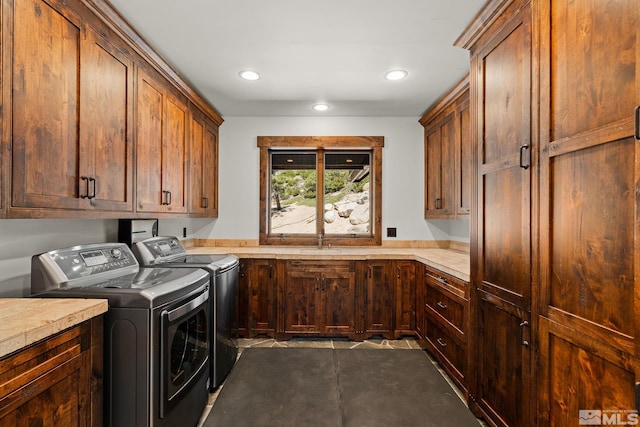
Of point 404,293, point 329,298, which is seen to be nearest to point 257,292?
point 329,298

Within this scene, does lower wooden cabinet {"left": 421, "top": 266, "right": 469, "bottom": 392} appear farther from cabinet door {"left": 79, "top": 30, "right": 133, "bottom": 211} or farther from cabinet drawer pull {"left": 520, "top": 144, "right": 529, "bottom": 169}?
cabinet door {"left": 79, "top": 30, "right": 133, "bottom": 211}

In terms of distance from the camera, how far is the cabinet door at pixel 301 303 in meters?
3.08

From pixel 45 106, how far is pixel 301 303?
2428mm

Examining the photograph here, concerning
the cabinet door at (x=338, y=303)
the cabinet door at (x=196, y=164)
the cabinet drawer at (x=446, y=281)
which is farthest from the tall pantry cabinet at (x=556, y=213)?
the cabinet door at (x=196, y=164)

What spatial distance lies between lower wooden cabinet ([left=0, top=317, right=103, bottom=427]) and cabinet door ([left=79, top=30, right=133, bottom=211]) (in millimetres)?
742

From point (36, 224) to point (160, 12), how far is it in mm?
1393

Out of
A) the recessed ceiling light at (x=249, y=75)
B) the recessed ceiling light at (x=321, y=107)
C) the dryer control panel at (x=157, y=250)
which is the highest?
the recessed ceiling light at (x=249, y=75)

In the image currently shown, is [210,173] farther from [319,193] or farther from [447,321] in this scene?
[447,321]

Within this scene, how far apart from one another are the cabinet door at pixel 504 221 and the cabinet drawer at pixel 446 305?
31 centimetres

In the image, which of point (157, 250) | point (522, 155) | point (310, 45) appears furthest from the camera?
point (157, 250)

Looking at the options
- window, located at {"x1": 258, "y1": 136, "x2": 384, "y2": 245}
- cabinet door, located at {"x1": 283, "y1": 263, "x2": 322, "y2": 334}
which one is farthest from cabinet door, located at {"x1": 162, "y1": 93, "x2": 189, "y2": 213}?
cabinet door, located at {"x1": 283, "y1": 263, "x2": 322, "y2": 334}

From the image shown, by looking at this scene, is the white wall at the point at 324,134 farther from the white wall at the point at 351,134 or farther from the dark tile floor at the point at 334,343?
the dark tile floor at the point at 334,343

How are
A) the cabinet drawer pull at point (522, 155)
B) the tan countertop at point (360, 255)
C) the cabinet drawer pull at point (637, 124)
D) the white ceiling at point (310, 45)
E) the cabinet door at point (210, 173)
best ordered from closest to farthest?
the cabinet drawer pull at point (637, 124) < the cabinet drawer pull at point (522, 155) < the white ceiling at point (310, 45) < the tan countertop at point (360, 255) < the cabinet door at point (210, 173)

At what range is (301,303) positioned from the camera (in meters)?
3.08
